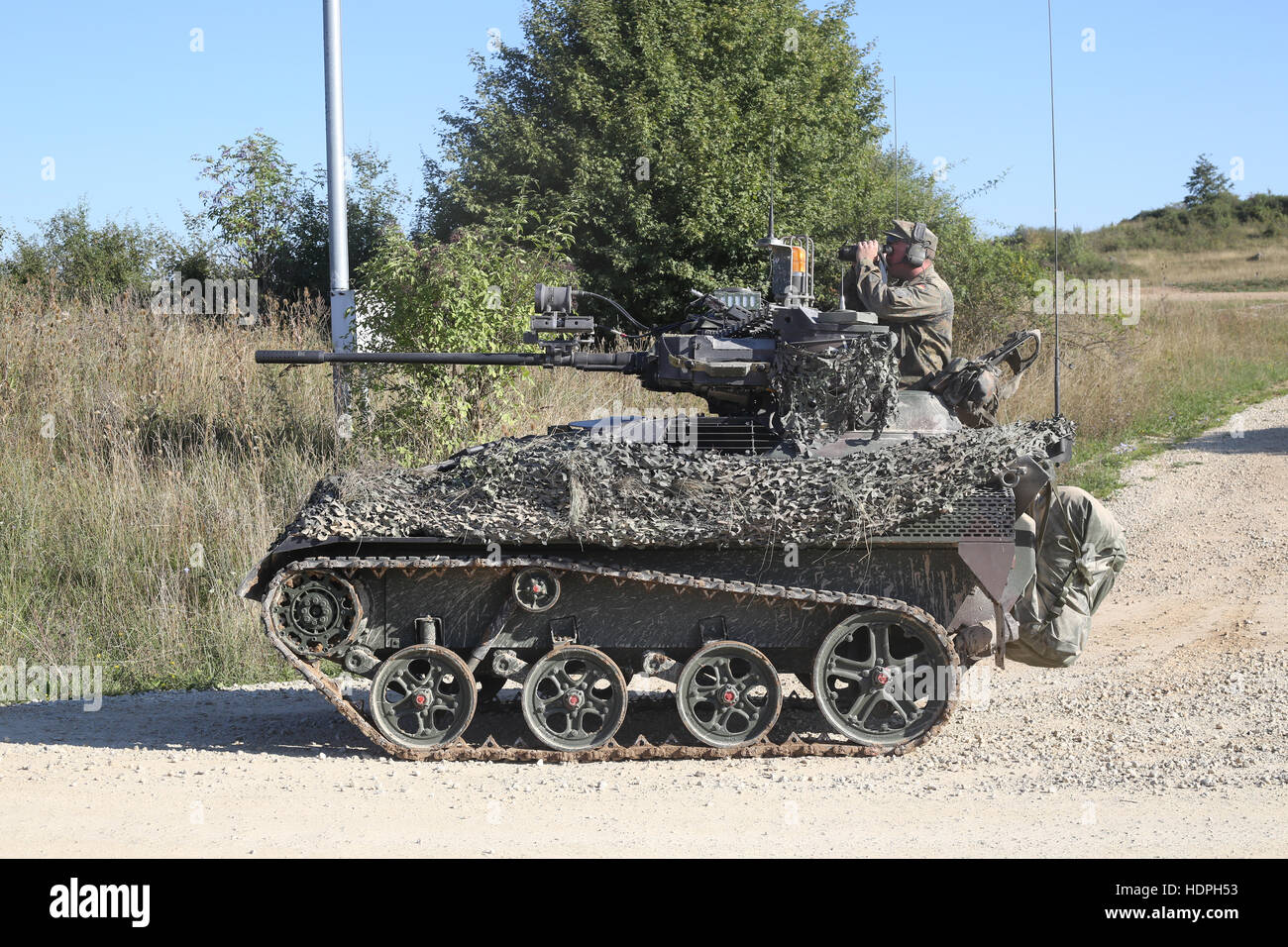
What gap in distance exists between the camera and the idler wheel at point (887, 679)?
7395mm

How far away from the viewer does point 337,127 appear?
40.3 ft

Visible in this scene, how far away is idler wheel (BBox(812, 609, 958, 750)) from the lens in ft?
24.3

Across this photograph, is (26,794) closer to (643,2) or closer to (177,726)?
(177,726)

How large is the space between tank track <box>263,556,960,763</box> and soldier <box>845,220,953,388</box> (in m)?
1.83

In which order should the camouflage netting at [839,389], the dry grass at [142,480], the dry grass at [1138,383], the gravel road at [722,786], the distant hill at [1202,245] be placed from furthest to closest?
the distant hill at [1202,245] → the dry grass at [1138,383] → the dry grass at [142,480] → the camouflage netting at [839,389] → the gravel road at [722,786]

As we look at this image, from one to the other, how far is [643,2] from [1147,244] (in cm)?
3385

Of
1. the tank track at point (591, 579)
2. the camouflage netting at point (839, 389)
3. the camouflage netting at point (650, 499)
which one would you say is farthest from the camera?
the camouflage netting at point (839, 389)

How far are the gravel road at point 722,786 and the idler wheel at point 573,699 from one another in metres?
0.24

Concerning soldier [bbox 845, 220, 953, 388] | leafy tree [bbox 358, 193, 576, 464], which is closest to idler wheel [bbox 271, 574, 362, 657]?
soldier [bbox 845, 220, 953, 388]

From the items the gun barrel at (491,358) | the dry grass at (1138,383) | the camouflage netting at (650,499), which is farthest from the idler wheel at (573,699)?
the dry grass at (1138,383)

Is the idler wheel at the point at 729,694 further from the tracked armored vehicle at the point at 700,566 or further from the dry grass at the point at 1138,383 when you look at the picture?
the dry grass at the point at 1138,383

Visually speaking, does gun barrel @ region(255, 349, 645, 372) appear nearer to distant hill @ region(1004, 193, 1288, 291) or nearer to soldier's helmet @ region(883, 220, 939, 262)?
soldier's helmet @ region(883, 220, 939, 262)

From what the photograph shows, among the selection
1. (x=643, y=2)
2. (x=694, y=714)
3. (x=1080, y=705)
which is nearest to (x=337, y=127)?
(x=694, y=714)

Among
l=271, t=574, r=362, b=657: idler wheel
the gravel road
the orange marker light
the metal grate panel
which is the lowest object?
the gravel road
